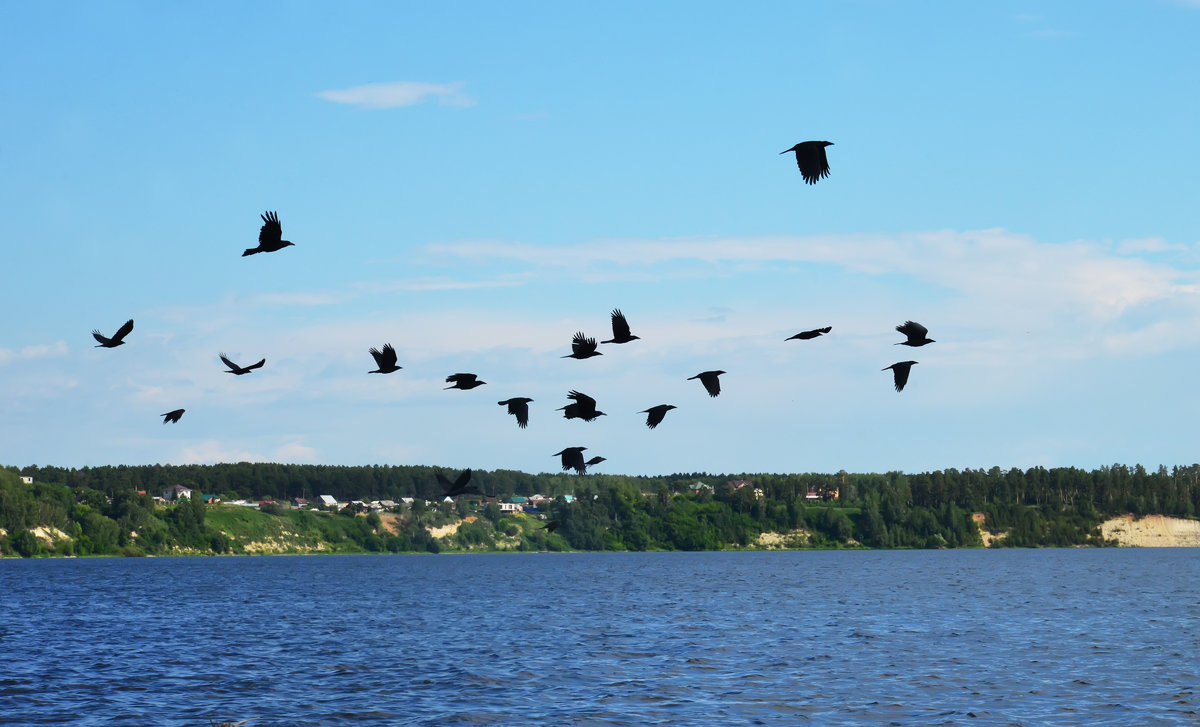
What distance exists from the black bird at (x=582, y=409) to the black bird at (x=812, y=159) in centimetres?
878

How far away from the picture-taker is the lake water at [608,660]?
49.0 m

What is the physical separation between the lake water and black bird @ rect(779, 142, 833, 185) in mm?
25675

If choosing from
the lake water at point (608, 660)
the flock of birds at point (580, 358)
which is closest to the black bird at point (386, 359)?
the flock of birds at point (580, 358)

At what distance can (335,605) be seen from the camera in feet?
412

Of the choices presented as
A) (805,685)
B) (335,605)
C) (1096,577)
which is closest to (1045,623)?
(805,685)

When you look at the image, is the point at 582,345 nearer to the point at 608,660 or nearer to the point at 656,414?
the point at 656,414

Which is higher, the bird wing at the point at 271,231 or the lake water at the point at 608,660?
the bird wing at the point at 271,231

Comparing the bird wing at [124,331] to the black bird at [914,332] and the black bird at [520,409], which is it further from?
the black bird at [914,332]

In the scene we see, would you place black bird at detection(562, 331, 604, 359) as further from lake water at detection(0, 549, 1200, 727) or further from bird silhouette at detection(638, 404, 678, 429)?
lake water at detection(0, 549, 1200, 727)

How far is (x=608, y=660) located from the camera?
67062mm

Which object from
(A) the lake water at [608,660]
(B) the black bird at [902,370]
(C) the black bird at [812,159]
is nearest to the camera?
(C) the black bird at [812,159]

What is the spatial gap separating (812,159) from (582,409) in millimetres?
9288

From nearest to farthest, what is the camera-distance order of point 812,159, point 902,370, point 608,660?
point 812,159, point 902,370, point 608,660

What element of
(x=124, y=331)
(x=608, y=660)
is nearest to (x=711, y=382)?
(x=124, y=331)
